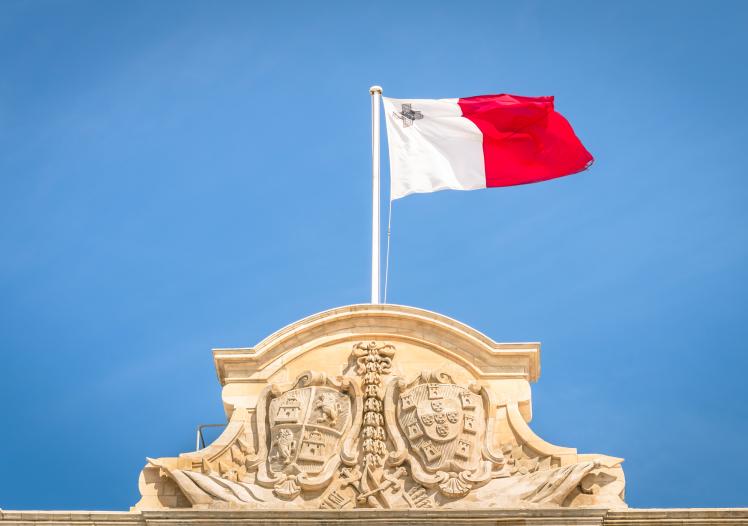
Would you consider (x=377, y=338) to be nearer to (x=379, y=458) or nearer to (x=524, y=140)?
(x=379, y=458)

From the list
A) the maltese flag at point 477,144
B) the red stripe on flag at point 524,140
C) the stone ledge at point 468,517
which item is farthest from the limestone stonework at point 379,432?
the red stripe on flag at point 524,140

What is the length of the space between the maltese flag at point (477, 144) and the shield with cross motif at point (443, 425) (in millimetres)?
4033

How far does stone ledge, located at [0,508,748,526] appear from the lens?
864 inches

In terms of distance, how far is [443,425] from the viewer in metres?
22.9

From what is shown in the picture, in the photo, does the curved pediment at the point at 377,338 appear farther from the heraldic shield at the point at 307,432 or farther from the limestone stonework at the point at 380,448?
the heraldic shield at the point at 307,432

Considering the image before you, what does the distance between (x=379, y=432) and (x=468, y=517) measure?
75.1 inches

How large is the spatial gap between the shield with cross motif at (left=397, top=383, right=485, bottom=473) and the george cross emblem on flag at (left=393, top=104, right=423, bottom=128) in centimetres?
535

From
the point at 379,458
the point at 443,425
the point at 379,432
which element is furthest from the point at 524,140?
the point at 379,458

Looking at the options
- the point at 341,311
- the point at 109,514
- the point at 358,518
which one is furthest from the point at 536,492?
the point at 109,514

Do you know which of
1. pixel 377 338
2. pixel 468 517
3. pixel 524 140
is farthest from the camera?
pixel 524 140

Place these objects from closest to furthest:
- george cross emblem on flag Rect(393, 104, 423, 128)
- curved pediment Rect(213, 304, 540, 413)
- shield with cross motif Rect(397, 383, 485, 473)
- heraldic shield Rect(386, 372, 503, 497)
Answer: heraldic shield Rect(386, 372, 503, 497) → shield with cross motif Rect(397, 383, 485, 473) → curved pediment Rect(213, 304, 540, 413) → george cross emblem on flag Rect(393, 104, 423, 128)

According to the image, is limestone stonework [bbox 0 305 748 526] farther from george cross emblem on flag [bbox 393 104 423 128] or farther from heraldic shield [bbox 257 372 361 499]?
george cross emblem on flag [bbox 393 104 423 128]

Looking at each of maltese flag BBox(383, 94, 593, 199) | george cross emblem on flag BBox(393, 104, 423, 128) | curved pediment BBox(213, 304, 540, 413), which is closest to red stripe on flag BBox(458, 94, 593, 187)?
maltese flag BBox(383, 94, 593, 199)

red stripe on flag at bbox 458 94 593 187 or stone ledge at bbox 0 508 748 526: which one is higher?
red stripe on flag at bbox 458 94 593 187
